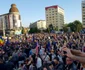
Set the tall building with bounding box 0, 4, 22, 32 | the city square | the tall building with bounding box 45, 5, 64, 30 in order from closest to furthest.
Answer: the city square
the tall building with bounding box 0, 4, 22, 32
the tall building with bounding box 45, 5, 64, 30

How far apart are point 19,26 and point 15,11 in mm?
13742

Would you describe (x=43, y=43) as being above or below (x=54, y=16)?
below

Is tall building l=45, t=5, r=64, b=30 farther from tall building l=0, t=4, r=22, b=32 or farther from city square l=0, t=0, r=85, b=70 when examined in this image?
tall building l=0, t=4, r=22, b=32

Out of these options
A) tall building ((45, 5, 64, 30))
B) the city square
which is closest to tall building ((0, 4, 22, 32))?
the city square

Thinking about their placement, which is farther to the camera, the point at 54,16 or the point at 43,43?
the point at 54,16

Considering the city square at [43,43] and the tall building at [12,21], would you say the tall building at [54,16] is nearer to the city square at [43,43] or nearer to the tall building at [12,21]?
the city square at [43,43]

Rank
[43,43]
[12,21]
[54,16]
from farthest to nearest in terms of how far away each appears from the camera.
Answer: [54,16] → [12,21] → [43,43]

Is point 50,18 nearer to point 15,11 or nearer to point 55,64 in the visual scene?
point 15,11

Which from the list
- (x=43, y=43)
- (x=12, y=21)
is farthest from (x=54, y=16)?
(x=43, y=43)

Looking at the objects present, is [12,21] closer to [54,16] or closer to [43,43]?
[54,16]

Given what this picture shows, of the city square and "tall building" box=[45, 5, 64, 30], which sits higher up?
"tall building" box=[45, 5, 64, 30]

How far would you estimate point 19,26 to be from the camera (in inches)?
4510

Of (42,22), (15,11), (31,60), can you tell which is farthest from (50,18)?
(31,60)

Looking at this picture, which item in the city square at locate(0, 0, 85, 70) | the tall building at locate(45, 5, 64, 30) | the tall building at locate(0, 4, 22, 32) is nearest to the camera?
the city square at locate(0, 0, 85, 70)
